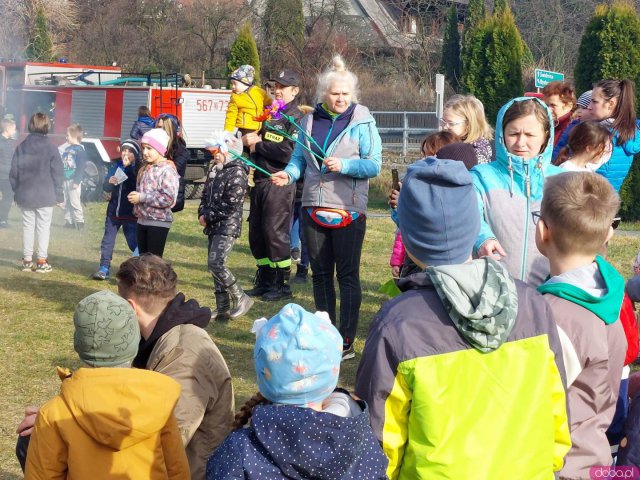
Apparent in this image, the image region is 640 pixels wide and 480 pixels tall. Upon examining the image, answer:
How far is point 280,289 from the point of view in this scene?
336 inches

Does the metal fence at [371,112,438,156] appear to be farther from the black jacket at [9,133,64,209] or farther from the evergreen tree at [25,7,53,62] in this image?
the evergreen tree at [25,7,53,62]

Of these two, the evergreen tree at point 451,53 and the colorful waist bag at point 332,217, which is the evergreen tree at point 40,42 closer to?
the evergreen tree at point 451,53

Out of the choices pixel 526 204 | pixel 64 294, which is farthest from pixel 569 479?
pixel 64 294

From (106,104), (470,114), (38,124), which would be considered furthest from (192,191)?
(470,114)

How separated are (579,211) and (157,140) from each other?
5302 mm

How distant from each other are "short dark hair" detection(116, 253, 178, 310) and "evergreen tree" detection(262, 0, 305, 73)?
2842 centimetres

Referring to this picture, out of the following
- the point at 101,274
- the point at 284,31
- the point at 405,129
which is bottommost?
the point at 101,274

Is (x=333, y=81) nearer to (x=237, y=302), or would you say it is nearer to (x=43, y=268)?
(x=237, y=302)

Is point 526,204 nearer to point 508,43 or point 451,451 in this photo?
point 451,451

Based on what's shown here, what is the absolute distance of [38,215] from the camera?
32.3 feet

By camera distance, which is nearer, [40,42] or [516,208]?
[516,208]

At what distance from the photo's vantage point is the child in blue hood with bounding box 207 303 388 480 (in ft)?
7.18

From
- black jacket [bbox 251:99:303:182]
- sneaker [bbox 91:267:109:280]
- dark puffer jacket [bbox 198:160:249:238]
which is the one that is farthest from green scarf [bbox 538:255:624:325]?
sneaker [bbox 91:267:109:280]

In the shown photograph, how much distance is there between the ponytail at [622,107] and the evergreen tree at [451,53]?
25.0 meters
